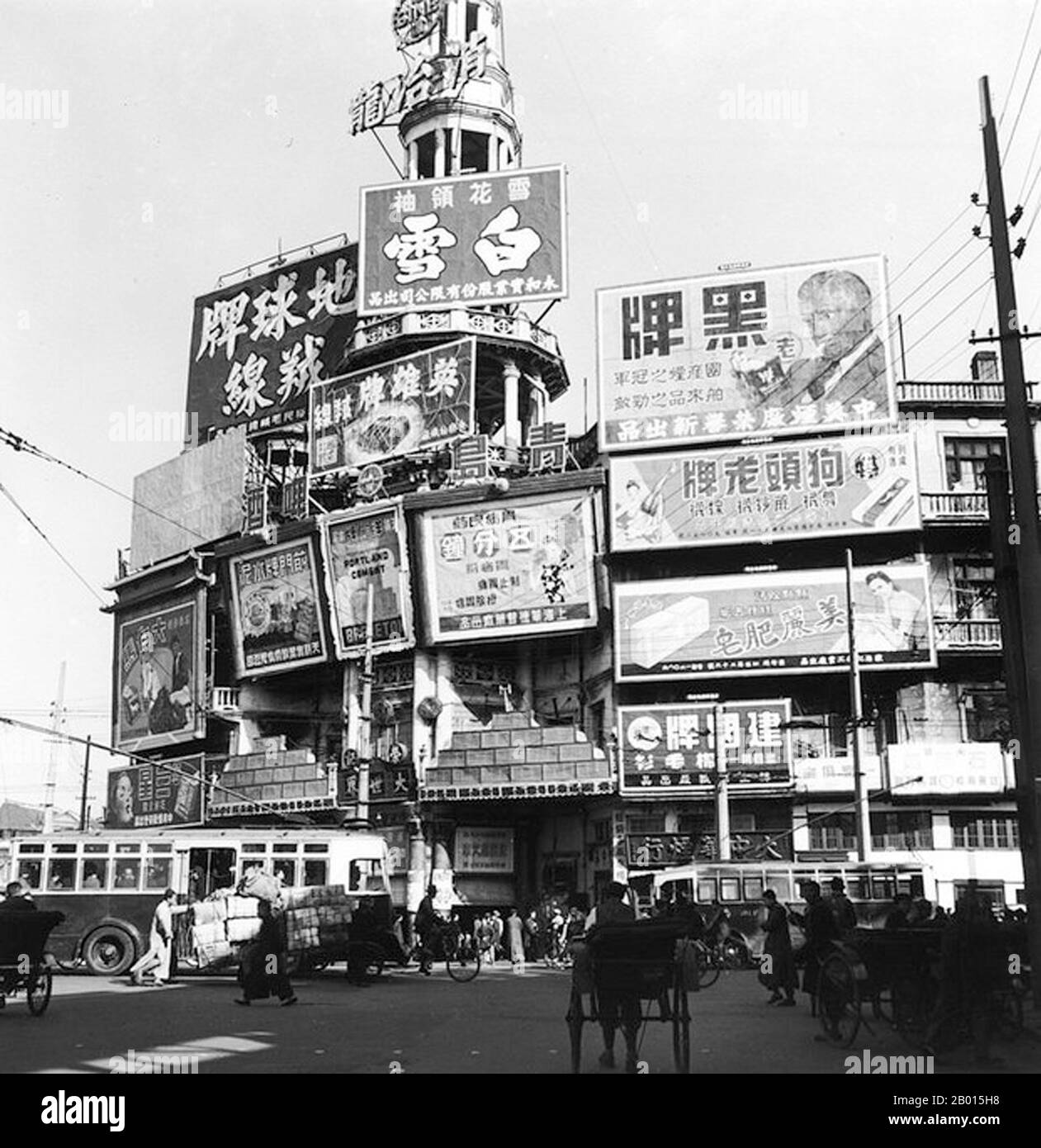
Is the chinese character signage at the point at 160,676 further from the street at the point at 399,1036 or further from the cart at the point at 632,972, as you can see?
the cart at the point at 632,972

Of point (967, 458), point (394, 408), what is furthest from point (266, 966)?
point (967, 458)

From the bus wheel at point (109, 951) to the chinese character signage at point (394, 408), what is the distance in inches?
888

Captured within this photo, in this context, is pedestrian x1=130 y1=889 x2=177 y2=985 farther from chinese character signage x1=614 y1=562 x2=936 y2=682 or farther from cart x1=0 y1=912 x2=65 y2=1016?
chinese character signage x1=614 y1=562 x2=936 y2=682

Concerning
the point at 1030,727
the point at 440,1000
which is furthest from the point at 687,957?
the point at 440,1000

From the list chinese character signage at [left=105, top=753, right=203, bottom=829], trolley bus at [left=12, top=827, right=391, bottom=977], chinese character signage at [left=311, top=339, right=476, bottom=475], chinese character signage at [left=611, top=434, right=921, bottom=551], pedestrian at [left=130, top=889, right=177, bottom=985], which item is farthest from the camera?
chinese character signage at [left=105, top=753, right=203, bottom=829]

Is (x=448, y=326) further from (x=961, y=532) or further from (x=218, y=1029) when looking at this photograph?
(x=218, y=1029)

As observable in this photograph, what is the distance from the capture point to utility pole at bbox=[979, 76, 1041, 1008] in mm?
14695

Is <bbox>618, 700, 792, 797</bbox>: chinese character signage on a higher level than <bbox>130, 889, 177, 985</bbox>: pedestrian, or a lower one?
higher

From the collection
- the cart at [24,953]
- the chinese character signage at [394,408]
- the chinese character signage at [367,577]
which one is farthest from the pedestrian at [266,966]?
the chinese character signage at [394,408]

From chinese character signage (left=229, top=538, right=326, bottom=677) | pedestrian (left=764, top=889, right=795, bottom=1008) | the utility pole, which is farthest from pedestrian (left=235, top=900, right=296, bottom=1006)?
chinese character signage (left=229, top=538, right=326, bottom=677)

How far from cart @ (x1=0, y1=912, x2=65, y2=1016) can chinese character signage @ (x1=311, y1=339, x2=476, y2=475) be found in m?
29.6

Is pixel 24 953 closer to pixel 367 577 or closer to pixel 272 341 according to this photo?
pixel 367 577

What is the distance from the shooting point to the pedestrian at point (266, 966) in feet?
57.9

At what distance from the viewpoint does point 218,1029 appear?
47.1 ft
